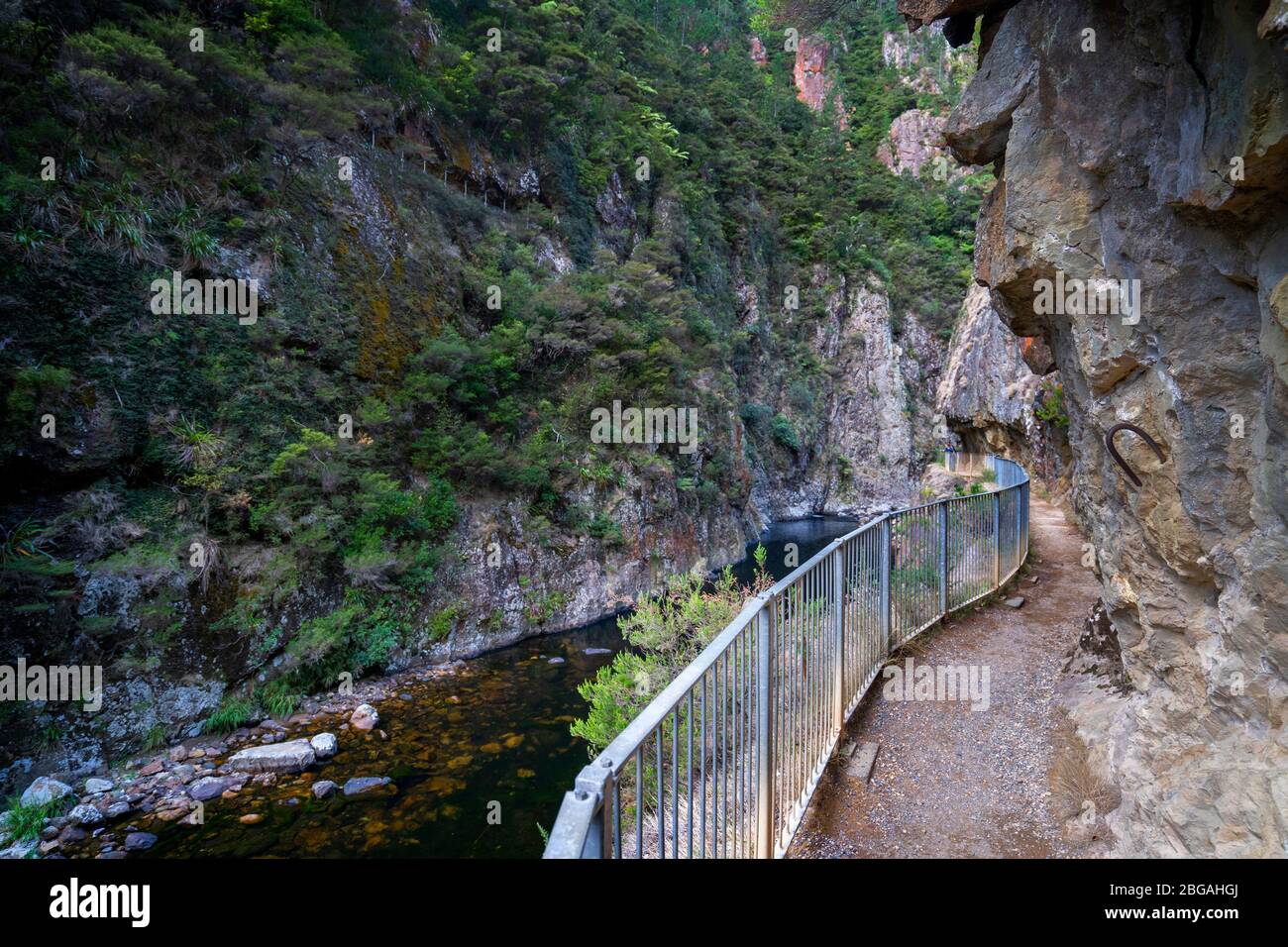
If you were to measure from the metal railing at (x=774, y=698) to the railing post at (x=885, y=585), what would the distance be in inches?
0.6

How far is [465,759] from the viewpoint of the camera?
853 cm

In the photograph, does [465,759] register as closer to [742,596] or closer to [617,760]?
[742,596]

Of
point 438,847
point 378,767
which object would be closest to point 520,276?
point 378,767

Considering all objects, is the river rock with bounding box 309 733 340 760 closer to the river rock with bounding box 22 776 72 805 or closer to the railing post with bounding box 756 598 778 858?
the river rock with bounding box 22 776 72 805

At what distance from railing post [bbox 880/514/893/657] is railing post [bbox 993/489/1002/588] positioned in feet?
10.6

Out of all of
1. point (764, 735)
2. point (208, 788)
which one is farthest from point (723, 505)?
point (764, 735)

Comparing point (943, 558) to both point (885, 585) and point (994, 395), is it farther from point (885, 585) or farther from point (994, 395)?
point (994, 395)

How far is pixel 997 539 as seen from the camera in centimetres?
810

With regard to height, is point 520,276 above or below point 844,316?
below

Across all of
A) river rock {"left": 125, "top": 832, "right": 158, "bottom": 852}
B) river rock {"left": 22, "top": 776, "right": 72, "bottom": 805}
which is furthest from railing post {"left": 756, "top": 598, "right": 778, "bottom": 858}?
river rock {"left": 22, "top": 776, "right": 72, "bottom": 805}

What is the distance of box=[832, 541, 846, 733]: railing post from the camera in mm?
4508

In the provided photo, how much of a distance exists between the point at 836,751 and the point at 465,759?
6012 mm

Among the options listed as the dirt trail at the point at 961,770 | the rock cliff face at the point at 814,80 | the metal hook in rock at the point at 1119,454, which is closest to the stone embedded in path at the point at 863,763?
the dirt trail at the point at 961,770

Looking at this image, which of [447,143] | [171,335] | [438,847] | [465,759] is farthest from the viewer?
[447,143]
